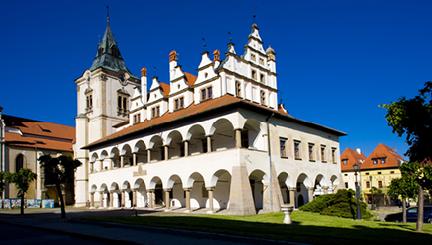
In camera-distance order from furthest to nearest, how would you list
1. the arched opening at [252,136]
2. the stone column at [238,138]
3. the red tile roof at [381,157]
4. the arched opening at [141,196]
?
1. the red tile roof at [381,157]
2. the arched opening at [141,196]
3. the arched opening at [252,136]
4. the stone column at [238,138]

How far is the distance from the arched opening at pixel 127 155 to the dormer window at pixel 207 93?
10.8 m

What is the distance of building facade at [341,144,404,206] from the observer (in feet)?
225

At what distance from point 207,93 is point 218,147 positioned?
16.2ft

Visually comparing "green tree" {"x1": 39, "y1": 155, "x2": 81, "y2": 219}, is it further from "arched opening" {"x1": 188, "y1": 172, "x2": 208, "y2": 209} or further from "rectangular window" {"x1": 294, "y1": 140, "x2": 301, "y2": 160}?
"rectangular window" {"x1": 294, "y1": 140, "x2": 301, "y2": 160}

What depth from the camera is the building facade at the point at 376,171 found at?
225 ft

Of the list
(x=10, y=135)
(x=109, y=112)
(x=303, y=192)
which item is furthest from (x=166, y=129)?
(x=10, y=135)

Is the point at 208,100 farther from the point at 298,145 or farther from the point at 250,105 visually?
the point at 298,145

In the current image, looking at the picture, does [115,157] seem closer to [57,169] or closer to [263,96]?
[57,169]

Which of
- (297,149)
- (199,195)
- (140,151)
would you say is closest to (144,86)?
(140,151)

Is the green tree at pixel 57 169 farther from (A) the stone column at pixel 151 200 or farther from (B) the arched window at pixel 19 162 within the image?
(B) the arched window at pixel 19 162

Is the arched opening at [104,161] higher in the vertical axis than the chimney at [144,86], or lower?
lower

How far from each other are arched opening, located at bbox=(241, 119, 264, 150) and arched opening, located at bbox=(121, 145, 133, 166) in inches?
556

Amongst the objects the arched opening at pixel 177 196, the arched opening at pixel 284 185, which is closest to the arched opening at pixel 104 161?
the arched opening at pixel 177 196

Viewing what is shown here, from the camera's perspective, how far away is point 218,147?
36.1 metres
